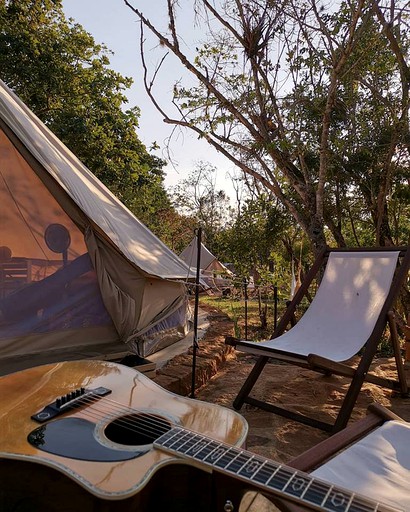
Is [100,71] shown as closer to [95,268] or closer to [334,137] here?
[334,137]

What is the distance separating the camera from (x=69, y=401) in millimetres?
1343

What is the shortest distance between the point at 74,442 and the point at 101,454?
11 centimetres

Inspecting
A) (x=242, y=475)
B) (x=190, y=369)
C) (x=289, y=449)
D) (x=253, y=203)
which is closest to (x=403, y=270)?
(x=289, y=449)

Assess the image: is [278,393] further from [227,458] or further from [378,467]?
[227,458]

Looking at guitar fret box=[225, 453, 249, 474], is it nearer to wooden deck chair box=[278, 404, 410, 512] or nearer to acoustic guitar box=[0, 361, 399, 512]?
acoustic guitar box=[0, 361, 399, 512]

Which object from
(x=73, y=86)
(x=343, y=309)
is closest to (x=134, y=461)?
(x=343, y=309)

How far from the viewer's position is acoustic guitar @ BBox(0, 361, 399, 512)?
33.7 inches

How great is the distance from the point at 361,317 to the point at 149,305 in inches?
68.2

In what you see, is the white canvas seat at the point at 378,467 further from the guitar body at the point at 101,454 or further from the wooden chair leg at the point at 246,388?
the wooden chair leg at the point at 246,388

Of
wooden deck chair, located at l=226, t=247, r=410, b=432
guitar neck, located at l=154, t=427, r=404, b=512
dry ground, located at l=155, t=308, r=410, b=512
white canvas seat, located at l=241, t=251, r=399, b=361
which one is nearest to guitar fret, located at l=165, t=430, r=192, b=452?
guitar neck, located at l=154, t=427, r=404, b=512

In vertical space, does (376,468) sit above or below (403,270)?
below

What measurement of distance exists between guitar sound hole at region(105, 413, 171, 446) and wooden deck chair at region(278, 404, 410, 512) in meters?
0.41

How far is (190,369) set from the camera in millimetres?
2926

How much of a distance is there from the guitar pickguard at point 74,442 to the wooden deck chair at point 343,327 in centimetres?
127
